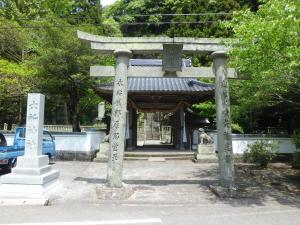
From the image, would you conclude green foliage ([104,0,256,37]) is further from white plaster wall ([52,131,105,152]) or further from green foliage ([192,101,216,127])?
white plaster wall ([52,131,105,152])

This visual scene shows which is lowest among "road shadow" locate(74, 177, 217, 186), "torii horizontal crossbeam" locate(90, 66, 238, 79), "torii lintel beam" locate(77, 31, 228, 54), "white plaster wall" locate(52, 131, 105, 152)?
"road shadow" locate(74, 177, 217, 186)

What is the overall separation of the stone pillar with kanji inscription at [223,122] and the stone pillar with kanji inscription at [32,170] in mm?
5176

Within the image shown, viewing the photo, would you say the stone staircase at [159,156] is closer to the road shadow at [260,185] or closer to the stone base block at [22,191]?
the road shadow at [260,185]

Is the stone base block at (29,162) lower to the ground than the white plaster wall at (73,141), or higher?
lower

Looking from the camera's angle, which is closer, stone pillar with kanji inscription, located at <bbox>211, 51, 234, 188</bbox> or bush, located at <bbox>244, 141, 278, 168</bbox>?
stone pillar with kanji inscription, located at <bbox>211, 51, 234, 188</bbox>

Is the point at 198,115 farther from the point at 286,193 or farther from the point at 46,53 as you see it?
the point at 286,193

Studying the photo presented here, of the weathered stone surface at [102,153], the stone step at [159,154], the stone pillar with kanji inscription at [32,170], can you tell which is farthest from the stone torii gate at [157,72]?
the stone step at [159,154]

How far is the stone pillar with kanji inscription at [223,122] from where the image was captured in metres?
10.1

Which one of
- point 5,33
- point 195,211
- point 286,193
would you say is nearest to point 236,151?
point 286,193

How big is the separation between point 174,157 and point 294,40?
1148 centimetres

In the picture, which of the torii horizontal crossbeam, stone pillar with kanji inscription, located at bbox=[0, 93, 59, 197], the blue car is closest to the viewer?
stone pillar with kanji inscription, located at bbox=[0, 93, 59, 197]

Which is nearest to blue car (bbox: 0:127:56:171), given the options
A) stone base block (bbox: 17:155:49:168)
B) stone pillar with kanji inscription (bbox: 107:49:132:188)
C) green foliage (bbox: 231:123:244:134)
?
stone base block (bbox: 17:155:49:168)

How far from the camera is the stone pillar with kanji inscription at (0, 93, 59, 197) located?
9.08 meters

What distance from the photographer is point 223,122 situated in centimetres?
1020
